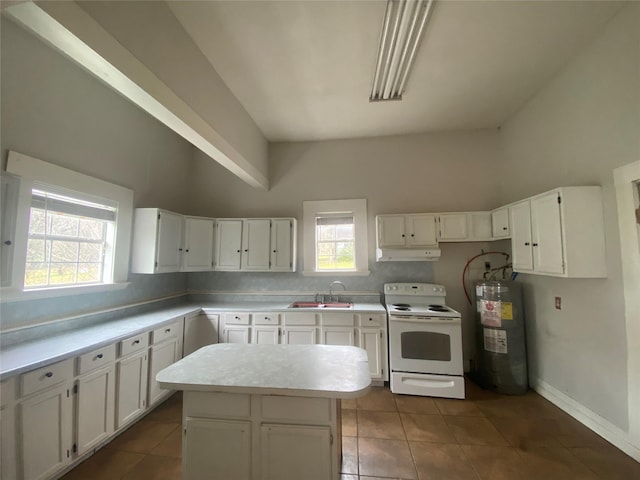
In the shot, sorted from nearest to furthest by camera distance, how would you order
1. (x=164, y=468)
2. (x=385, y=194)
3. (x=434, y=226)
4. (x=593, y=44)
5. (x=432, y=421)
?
(x=164, y=468) → (x=593, y=44) → (x=432, y=421) → (x=434, y=226) → (x=385, y=194)

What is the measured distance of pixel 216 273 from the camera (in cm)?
400

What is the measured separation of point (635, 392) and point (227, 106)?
4.32 m

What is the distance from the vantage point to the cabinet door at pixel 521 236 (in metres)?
2.67

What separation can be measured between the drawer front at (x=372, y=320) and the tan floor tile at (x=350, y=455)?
1.20 m

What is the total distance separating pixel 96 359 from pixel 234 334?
4.90 feet

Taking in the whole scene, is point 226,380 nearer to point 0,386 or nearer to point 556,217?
point 0,386

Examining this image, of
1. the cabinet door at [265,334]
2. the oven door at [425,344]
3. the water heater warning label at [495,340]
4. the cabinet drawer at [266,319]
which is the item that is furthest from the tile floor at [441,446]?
the cabinet drawer at [266,319]

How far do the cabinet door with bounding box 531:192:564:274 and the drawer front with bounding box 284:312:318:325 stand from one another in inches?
96.1

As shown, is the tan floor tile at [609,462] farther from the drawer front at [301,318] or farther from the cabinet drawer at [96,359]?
the cabinet drawer at [96,359]

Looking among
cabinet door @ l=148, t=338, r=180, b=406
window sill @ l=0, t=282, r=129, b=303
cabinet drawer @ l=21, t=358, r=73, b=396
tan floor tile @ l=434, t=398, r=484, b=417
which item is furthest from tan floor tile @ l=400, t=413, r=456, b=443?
window sill @ l=0, t=282, r=129, b=303

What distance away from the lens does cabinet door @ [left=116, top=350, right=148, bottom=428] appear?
215cm

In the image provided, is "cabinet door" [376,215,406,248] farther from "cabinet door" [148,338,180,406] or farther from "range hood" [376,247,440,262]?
"cabinet door" [148,338,180,406]

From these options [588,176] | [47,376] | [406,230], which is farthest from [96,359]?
[588,176]

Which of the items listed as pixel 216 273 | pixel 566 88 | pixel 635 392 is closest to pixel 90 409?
pixel 216 273
